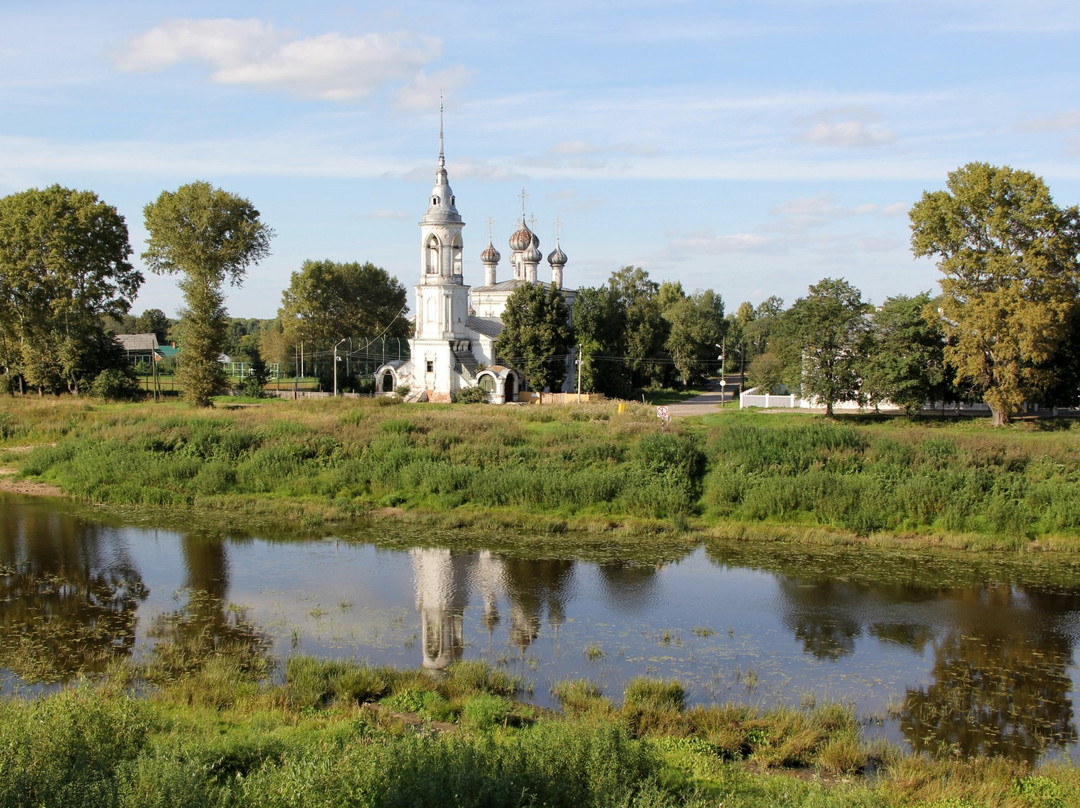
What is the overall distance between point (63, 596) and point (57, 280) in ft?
119

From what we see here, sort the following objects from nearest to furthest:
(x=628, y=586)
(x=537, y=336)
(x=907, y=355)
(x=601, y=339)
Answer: (x=628, y=586)
(x=907, y=355)
(x=537, y=336)
(x=601, y=339)

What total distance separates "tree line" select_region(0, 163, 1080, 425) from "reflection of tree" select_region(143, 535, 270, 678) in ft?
93.6

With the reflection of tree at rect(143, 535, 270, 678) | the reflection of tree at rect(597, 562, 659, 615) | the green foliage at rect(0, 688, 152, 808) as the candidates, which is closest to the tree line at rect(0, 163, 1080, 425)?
the reflection of tree at rect(597, 562, 659, 615)

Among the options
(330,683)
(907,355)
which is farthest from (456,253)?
(330,683)

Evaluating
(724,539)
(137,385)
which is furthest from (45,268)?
(724,539)

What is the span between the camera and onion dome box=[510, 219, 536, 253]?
67500 millimetres

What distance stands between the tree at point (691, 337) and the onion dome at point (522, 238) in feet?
42.4

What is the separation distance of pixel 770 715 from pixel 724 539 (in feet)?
37.7

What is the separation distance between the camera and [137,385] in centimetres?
5047

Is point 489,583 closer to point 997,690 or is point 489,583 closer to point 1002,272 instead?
point 997,690

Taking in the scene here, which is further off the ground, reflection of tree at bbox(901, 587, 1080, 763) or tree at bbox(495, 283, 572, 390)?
tree at bbox(495, 283, 572, 390)

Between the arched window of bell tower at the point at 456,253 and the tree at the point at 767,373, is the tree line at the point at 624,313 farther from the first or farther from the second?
the arched window of bell tower at the point at 456,253

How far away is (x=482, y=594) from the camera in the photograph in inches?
703

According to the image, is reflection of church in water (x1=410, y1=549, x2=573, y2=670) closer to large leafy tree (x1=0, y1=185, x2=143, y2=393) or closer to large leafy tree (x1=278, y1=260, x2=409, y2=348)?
large leafy tree (x1=0, y1=185, x2=143, y2=393)
